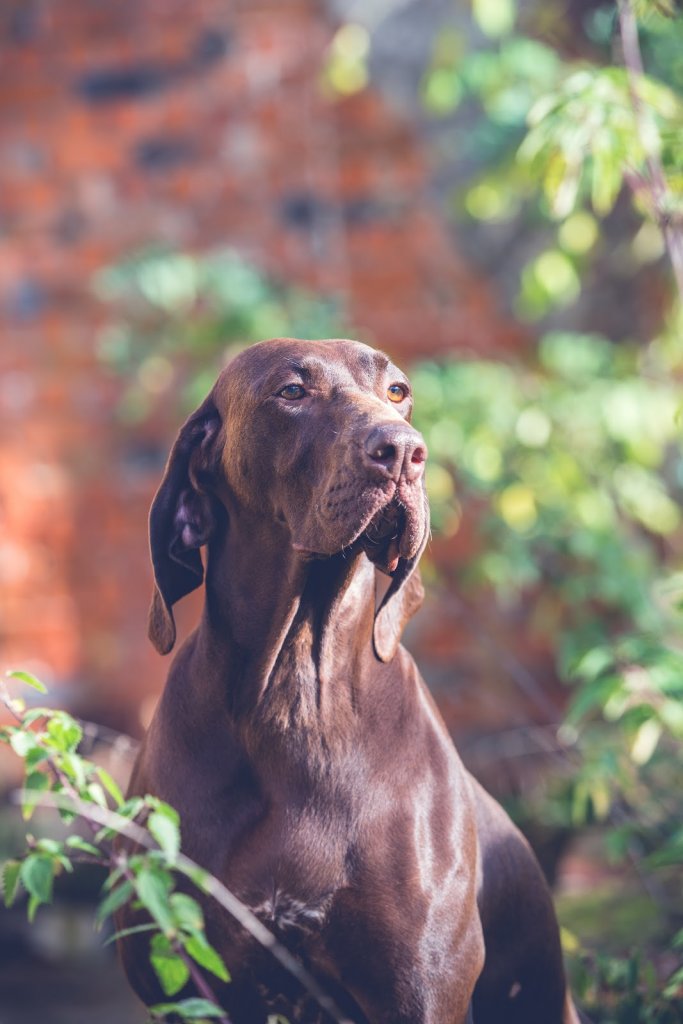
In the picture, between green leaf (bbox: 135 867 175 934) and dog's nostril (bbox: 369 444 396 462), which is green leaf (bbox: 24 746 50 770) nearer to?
green leaf (bbox: 135 867 175 934)

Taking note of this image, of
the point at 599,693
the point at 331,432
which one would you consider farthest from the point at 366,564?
the point at 599,693

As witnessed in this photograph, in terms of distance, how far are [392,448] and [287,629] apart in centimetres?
46

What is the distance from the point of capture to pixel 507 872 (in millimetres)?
2590

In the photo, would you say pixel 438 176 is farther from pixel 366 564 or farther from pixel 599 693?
pixel 366 564

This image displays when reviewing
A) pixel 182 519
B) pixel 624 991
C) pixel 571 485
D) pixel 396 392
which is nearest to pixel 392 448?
pixel 396 392

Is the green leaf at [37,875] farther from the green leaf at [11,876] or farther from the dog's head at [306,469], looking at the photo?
the dog's head at [306,469]

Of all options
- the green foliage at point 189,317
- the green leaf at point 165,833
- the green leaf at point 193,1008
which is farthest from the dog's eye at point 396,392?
the green foliage at point 189,317

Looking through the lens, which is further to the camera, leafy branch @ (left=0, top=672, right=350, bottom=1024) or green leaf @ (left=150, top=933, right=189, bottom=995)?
green leaf @ (left=150, top=933, right=189, bottom=995)

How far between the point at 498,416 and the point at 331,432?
7.67ft

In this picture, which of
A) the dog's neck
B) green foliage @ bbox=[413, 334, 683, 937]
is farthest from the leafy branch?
green foliage @ bbox=[413, 334, 683, 937]

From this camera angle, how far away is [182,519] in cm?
243

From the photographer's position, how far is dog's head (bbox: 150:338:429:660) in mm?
2111

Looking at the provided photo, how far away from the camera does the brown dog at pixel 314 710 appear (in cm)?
218

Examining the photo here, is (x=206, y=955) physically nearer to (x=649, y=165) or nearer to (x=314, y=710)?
(x=314, y=710)
